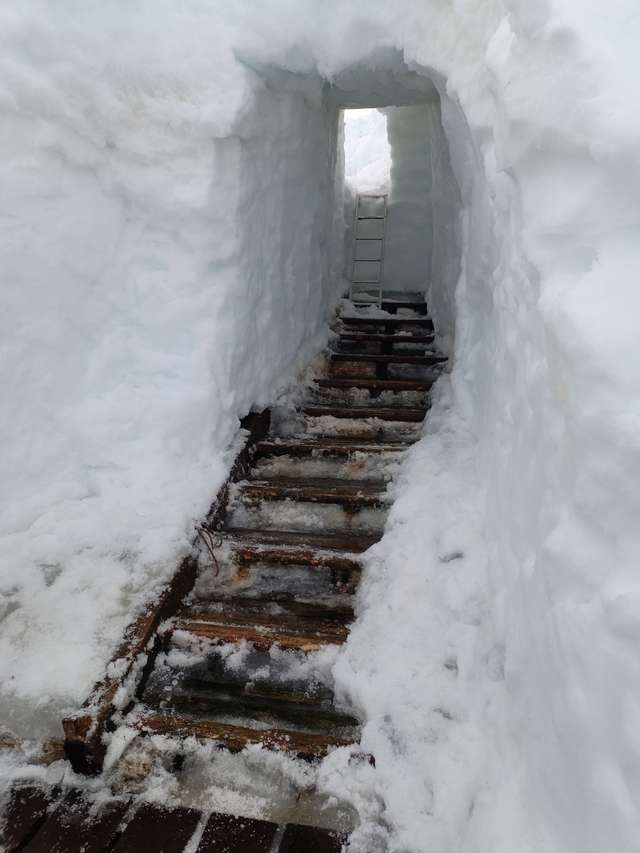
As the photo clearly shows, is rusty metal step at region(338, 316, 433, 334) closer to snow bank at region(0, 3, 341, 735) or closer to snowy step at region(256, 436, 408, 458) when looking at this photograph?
snowy step at region(256, 436, 408, 458)

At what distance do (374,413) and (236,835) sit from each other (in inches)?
114

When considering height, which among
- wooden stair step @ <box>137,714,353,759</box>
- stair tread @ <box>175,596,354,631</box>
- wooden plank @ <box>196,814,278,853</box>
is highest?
stair tread @ <box>175,596,354,631</box>

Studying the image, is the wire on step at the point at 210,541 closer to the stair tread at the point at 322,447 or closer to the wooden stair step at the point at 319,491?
the wooden stair step at the point at 319,491

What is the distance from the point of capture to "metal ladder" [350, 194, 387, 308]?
788cm

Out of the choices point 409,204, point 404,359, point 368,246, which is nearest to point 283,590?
point 404,359

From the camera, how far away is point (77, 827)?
6.06 ft

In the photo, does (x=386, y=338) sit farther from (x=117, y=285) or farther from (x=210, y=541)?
(x=210, y=541)

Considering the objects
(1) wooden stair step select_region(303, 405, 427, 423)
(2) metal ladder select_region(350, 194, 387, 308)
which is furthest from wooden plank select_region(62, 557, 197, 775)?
(2) metal ladder select_region(350, 194, 387, 308)

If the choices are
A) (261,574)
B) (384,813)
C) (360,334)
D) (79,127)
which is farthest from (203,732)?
(360,334)

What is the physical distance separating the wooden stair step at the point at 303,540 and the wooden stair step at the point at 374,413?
1334 mm

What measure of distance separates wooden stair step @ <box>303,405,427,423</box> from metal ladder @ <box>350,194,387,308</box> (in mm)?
3457

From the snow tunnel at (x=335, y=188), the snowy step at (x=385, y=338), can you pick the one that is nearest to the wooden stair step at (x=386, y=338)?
the snowy step at (x=385, y=338)

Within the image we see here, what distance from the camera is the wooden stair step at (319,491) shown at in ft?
10.8

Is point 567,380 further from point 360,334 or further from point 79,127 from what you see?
point 360,334
